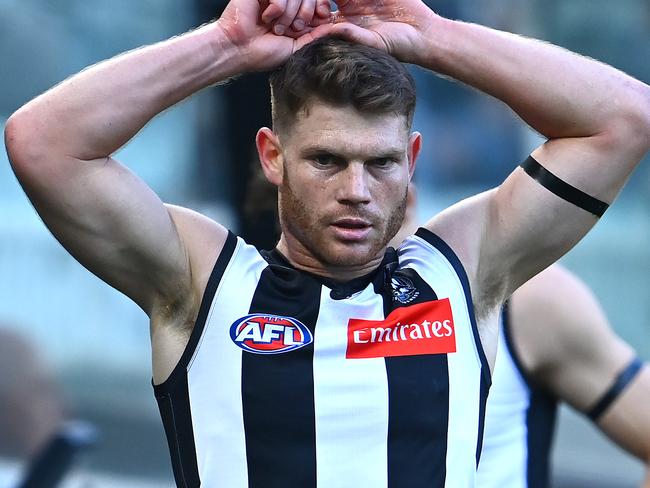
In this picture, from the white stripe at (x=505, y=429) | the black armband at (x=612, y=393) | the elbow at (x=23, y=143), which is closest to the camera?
the elbow at (x=23, y=143)

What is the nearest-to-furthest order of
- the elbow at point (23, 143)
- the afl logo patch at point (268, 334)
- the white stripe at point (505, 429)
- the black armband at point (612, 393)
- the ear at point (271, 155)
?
the elbow at point (23, 143) → the afl logo patch at point (268, 334) → the ear at point (271, 155) → the white stripe at point (505, 429) → the black armband at point (612, 393)

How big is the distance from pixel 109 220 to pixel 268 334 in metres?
0.44

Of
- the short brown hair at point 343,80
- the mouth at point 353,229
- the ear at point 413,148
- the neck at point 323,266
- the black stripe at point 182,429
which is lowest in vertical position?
the black stripe at point 182,429

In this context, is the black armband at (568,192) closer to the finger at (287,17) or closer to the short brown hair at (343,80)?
the short brown hair at (343,80)

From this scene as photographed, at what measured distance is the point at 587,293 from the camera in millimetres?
4352

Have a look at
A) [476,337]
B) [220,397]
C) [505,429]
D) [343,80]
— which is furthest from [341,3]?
[505,429]

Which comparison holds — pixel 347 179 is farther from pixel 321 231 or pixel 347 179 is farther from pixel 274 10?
pixel 274 10

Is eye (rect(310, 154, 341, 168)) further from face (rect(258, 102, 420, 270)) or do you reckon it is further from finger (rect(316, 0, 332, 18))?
finger (rect(316, 0, 332, 18))

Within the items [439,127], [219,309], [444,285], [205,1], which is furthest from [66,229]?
[439,127]

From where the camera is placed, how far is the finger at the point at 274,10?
3.13m

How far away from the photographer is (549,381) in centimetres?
419

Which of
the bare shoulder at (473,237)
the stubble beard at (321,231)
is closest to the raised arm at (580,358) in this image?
the bare shoulder at (473,237)

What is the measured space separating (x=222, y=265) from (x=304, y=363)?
0.97 feet

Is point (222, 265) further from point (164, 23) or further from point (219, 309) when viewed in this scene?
point (164, 23)
